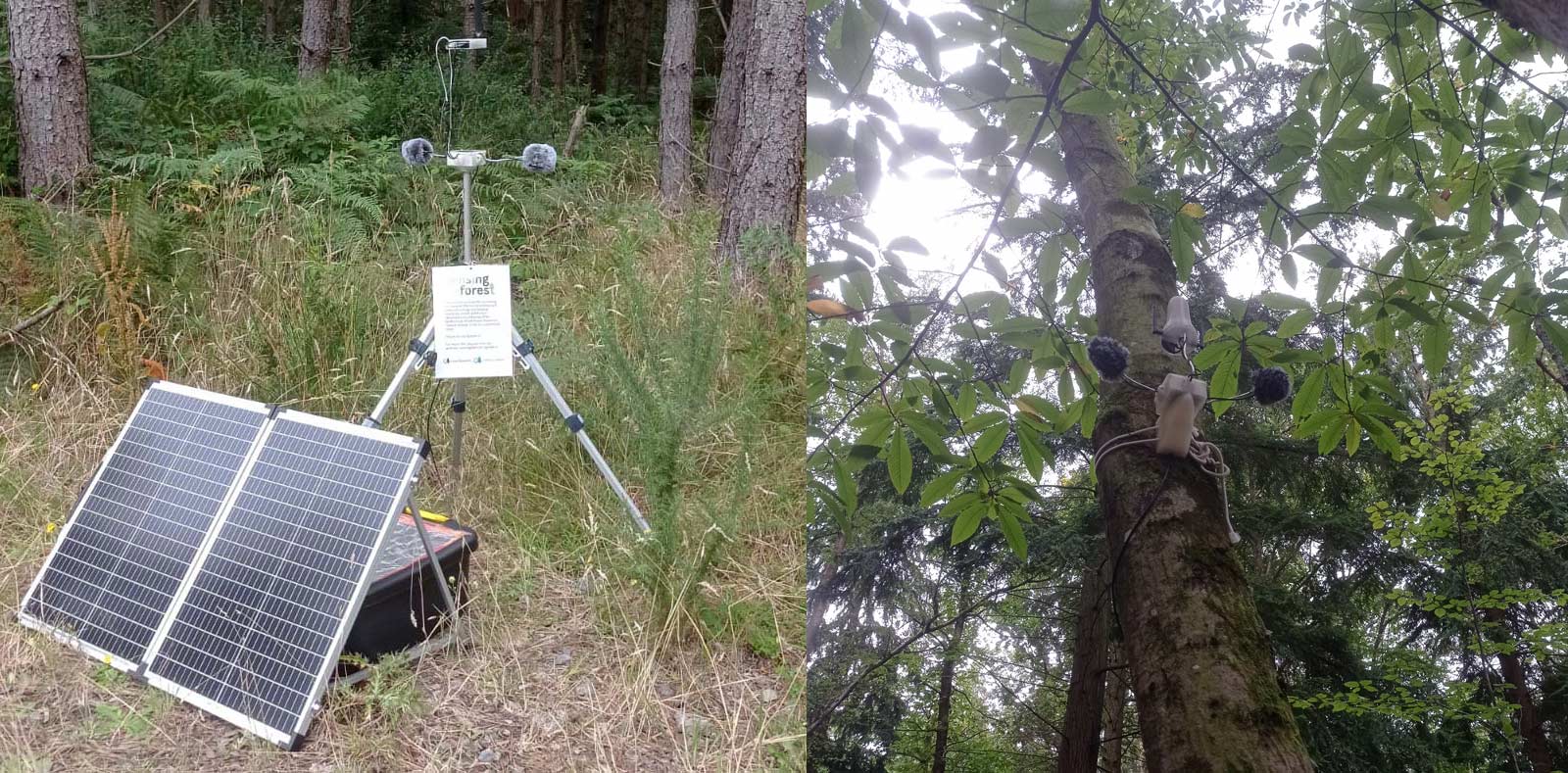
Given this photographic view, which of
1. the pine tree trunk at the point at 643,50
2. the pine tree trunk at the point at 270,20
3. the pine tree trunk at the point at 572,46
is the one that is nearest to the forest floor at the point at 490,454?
the pine tree trunk at the point at 572,46

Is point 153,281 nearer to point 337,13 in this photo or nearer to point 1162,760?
point 1162,760

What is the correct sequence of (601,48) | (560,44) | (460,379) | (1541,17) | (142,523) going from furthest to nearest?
(601,48) → (560,44) → (460,379) → (142,523) → (1541,17)

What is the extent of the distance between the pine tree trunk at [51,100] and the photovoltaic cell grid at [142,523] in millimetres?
1738

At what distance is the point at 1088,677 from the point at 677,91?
440cm

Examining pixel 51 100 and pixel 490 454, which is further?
pixel 51 100

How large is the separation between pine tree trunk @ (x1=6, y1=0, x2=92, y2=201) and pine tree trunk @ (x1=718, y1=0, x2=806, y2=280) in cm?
210

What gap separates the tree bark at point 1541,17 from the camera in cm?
50

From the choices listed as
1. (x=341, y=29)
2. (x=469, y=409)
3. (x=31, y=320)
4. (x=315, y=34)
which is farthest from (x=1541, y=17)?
(x=341, y=29)

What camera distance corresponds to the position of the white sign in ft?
6.84

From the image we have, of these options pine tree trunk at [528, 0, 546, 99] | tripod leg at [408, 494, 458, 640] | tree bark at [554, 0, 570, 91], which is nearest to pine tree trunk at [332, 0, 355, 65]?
pine tree trunk at [528, 0, 546, 99]

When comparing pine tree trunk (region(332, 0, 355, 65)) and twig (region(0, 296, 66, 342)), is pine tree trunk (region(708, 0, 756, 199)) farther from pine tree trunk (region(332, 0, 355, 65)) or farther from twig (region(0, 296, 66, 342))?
pine tree trunk (region(332, 0, 355, 65))

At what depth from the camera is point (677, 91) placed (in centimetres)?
467

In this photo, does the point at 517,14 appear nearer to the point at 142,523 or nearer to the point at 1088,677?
the point at 142,523

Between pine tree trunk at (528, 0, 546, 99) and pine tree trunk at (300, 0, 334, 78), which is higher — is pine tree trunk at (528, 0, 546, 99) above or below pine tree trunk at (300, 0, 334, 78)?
above
